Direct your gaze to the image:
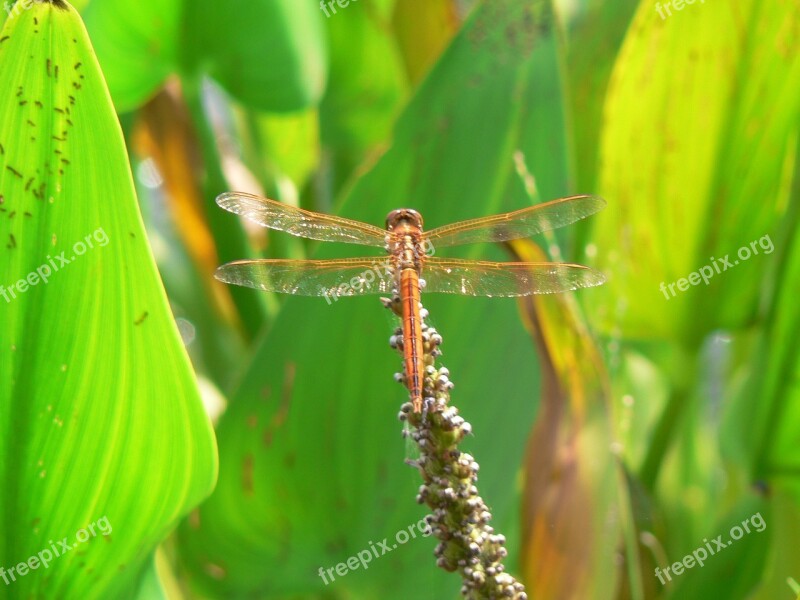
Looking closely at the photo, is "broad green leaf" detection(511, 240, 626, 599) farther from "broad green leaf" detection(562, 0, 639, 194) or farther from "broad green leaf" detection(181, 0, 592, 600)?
"broad green leaf" detection(562, 0, 639, 194)

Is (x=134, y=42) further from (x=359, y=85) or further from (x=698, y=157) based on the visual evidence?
(x=698, y=157)

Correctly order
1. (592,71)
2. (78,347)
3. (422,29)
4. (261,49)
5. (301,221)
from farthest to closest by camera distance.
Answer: (422,29) → (592,71) → (261,49) → (301,221) → (78,347)

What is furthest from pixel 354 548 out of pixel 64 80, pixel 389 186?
pixel 64 80

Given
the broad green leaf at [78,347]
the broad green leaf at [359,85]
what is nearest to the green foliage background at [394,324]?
the broad green leaf at [78,347]

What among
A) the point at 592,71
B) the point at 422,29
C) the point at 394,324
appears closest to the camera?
the point at 394,324

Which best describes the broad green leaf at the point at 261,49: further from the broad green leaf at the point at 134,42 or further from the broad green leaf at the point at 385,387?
the broad green leaf at the point at 385,387

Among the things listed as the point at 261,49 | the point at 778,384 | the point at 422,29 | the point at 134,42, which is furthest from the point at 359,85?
the point at 778,384
